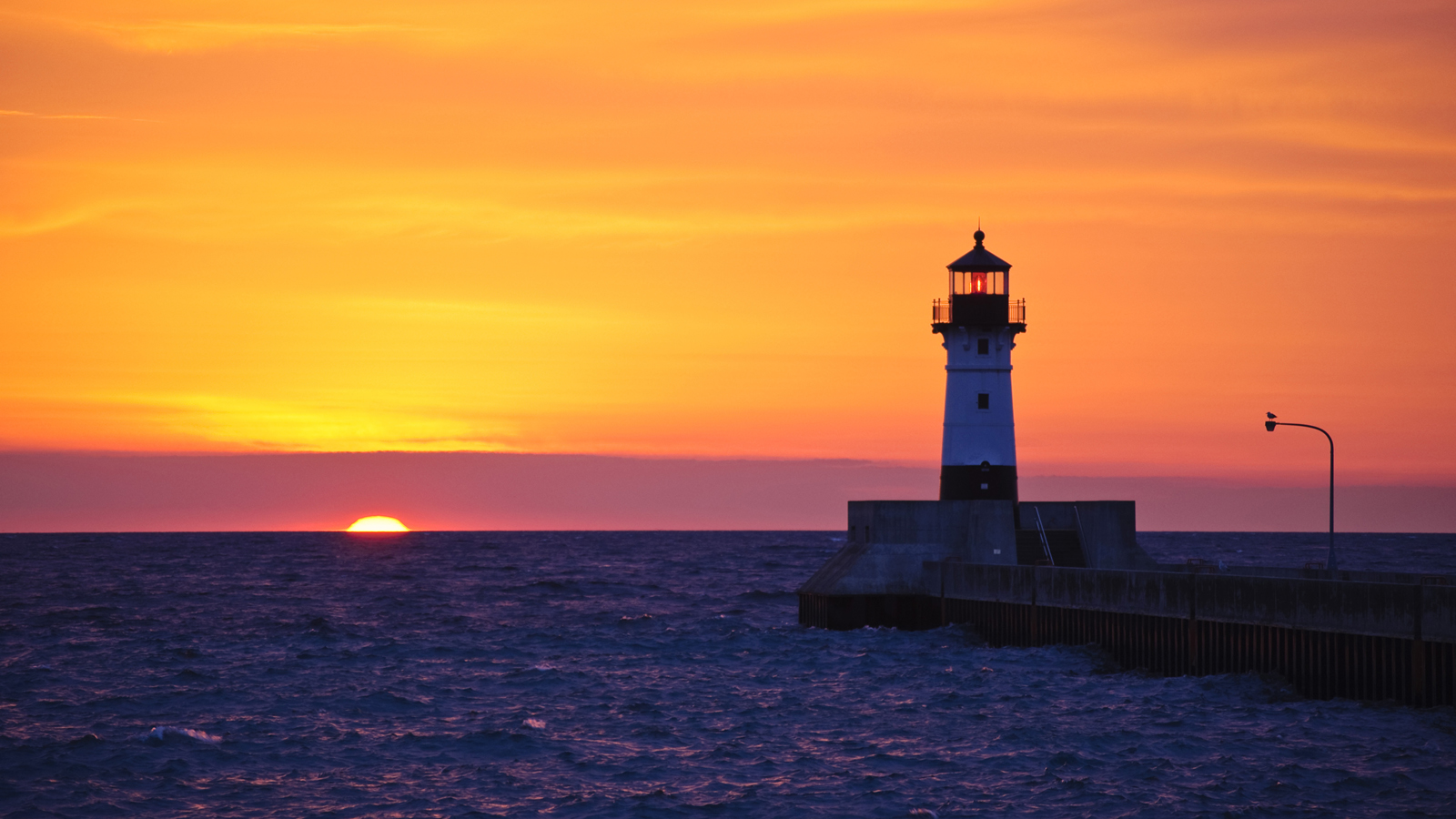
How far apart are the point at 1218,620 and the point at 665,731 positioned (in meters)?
11.6

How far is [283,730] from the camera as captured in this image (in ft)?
90.0

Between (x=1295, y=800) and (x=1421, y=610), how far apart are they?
5613 millimetres

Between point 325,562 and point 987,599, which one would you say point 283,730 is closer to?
point 987,599

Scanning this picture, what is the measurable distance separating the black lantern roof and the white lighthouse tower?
35.9 inches

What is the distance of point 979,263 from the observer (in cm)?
4528

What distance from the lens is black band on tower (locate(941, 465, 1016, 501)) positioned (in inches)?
1719

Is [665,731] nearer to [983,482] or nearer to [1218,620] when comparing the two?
[1218,620]

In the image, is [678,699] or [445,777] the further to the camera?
[678,699]

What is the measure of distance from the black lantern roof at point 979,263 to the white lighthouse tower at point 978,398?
2.99ft

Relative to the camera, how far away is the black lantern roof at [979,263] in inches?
1780

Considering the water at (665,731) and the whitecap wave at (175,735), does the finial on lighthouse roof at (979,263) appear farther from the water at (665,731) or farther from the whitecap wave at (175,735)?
the whitecap wave at (175,735)

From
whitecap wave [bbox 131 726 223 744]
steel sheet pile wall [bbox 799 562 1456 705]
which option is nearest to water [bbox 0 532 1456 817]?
whitecap wave [bbox 131 726 223 744]

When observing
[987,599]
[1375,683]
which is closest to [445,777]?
[1375,683]

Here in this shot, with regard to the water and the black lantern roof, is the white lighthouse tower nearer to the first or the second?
the black lantern roof
